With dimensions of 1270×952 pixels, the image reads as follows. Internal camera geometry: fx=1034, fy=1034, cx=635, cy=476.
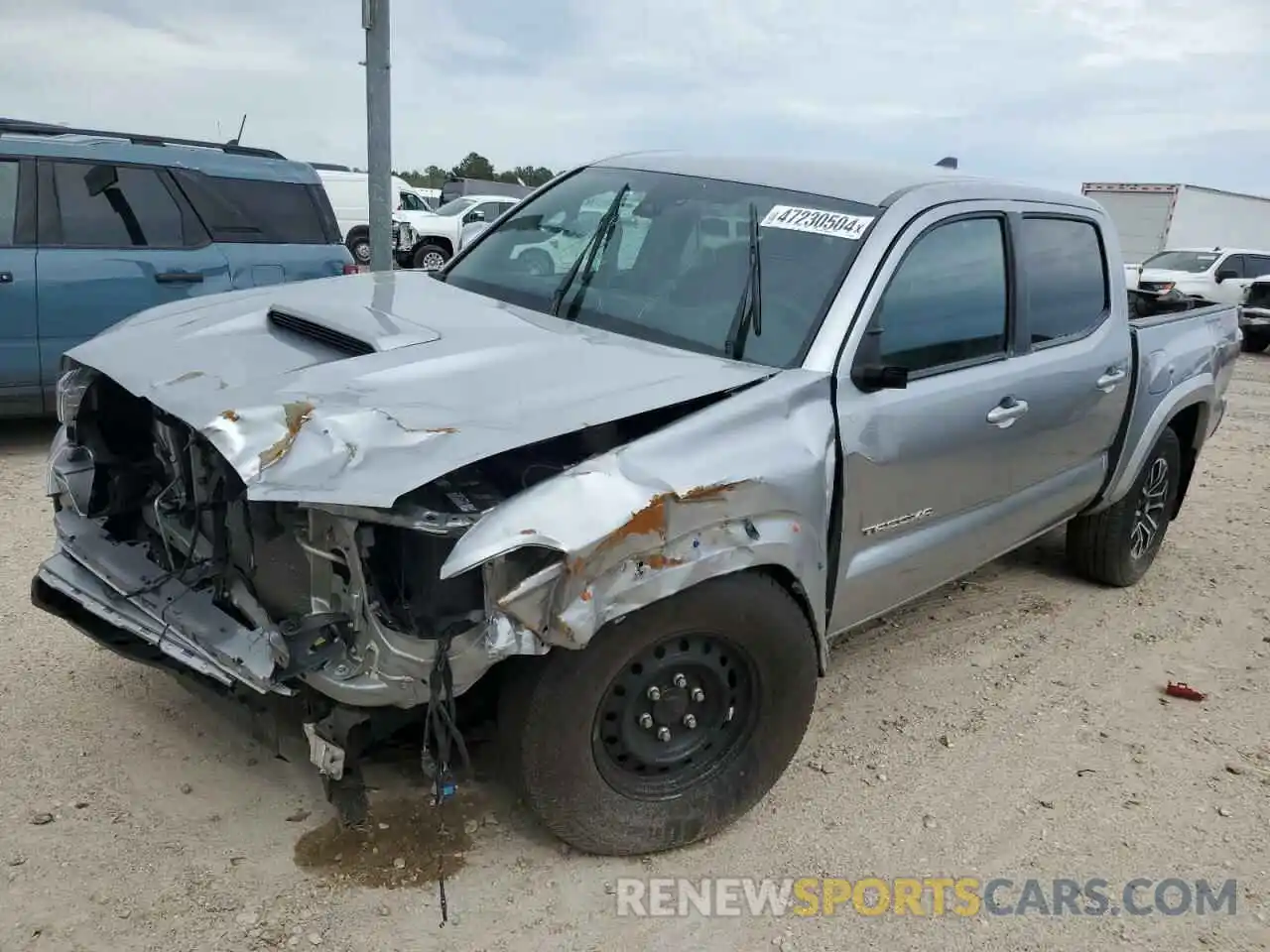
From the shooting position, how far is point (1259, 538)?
617 cm

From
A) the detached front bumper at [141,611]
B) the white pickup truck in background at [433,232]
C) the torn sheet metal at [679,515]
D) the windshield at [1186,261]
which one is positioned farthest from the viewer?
the white pickup truck in background at [433,232]

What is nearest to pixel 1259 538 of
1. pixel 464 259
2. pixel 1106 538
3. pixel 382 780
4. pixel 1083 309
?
pixel 1106 538

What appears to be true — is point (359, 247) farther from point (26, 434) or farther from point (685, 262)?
point (685, 262)

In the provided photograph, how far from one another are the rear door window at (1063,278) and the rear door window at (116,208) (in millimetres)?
5499

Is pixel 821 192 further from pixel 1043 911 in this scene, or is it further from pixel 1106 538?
pixel 1106 538

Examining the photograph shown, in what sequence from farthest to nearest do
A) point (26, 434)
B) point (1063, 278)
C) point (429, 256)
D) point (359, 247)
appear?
point (429, 256), point (359, 247), point (26, 434), point (1063, 278)

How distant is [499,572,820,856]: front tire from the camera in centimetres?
256

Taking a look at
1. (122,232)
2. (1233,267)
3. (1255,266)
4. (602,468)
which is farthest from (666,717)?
(1255,266)

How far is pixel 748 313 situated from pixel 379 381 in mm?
1153

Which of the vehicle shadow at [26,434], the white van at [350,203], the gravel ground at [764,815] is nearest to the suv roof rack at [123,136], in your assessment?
the vehicle shadow at [26,434]

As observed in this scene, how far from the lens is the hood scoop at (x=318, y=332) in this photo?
2975 millimetres

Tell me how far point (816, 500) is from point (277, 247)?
571 cm

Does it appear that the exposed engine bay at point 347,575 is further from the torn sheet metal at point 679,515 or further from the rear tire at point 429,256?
the rear tire at point 429,256

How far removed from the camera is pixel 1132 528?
507 centimetres
